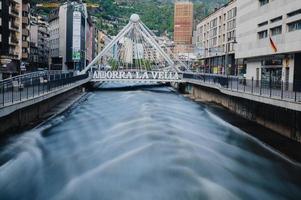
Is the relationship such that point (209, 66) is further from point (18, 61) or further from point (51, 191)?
point (51, 191)

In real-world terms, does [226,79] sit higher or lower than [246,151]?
higher

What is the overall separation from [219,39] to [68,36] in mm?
46945

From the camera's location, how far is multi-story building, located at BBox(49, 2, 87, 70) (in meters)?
134

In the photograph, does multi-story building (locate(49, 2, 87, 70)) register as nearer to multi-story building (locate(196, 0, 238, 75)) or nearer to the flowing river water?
multi-story building (locate(196, 0, 238, 75))

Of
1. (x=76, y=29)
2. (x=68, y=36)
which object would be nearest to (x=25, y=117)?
(x=76, y=29)

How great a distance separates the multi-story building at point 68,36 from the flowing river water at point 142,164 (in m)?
94.2

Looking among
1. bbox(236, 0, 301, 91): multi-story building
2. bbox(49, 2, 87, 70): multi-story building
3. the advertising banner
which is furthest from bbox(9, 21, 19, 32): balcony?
the advertising banner

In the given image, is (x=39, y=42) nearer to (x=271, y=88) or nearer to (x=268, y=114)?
(x=268, y=114)

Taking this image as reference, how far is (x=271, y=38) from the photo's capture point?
53.2 meters

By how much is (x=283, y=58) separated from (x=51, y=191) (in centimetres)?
3718

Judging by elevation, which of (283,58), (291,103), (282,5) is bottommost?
(291,103)

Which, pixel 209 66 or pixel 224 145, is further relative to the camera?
pixel 209 66

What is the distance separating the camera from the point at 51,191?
21.7m

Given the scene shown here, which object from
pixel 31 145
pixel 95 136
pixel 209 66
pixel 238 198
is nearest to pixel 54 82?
pixel 95 136
